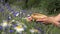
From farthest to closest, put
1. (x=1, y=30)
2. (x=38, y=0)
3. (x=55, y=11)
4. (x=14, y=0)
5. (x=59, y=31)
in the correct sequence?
1. (x=14, y=0)
2. (x=38, y=0)
3. (x=55, y=11)
4. (x=59, y=31)
5. (x=1, y=30)

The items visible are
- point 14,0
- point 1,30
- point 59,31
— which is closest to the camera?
point 1,30

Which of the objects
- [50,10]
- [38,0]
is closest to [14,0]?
[38,0]

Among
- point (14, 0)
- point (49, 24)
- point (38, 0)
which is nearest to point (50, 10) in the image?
point (38, 0)

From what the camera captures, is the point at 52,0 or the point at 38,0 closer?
the point at 52,0

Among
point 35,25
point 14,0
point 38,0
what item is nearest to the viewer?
point 35,25

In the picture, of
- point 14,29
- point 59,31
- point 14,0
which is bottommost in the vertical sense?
point 14,0

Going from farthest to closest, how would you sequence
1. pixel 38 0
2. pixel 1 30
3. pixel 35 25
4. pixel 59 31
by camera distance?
1. pixel 38 0
2. pixel 59 31
3. pixel 35 25
4. pixel 1 30

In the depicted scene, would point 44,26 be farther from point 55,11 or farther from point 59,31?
point 55,11

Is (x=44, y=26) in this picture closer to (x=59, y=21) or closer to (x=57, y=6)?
(x=59, y=21)

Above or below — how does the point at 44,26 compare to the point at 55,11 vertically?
above
